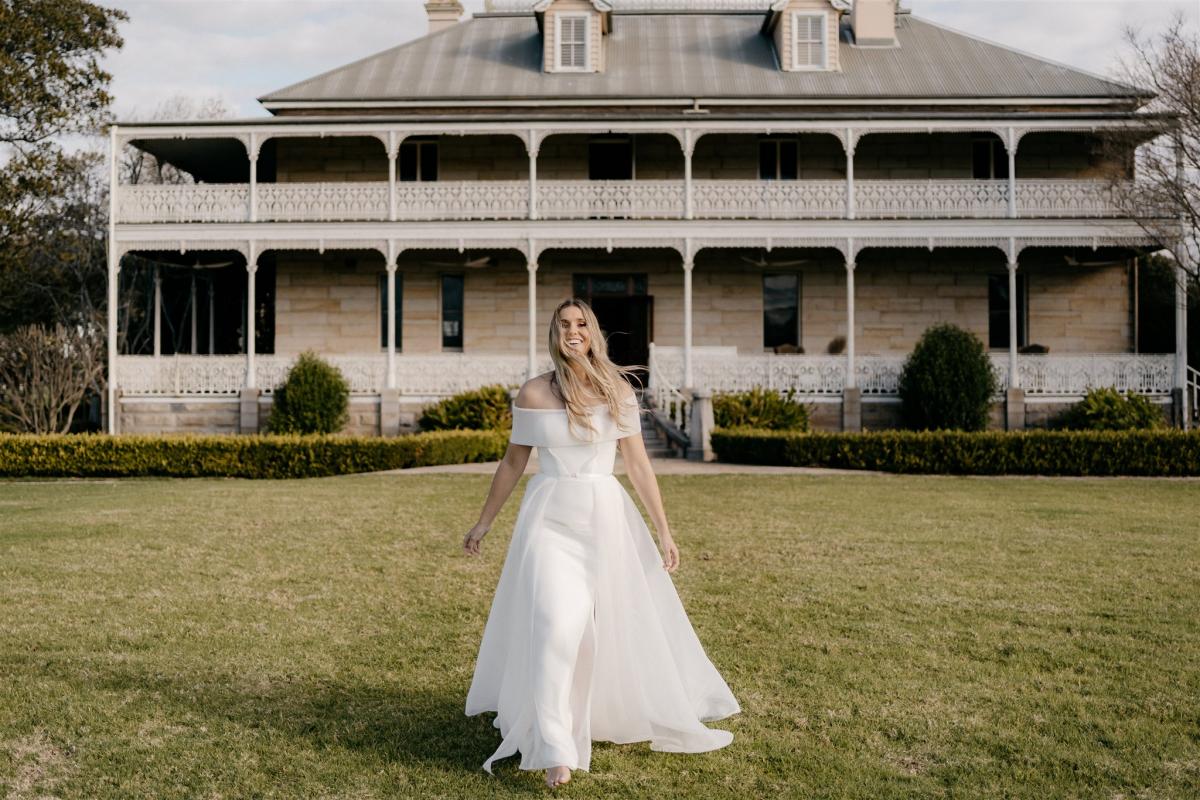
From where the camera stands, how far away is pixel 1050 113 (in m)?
23.0

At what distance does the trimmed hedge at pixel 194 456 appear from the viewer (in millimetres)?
17406

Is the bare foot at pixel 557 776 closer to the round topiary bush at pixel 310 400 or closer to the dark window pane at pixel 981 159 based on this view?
the round topiary bush at pixel 310 400

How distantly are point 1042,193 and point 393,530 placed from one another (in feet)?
57.1

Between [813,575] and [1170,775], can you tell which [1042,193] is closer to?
[813,575]

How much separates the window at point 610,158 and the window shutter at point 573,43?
205 centimetres

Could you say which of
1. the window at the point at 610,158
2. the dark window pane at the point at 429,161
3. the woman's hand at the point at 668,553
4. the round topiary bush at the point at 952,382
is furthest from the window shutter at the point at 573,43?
the woman's hand at the point at 668,553

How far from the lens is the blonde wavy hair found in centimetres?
452

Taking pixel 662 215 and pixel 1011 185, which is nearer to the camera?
pixel 1011 185

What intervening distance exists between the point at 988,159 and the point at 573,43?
10000mm

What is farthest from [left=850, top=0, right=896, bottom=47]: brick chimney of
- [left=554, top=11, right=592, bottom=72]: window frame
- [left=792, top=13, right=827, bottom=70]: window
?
[left=554, top=11, right=592, bottom=72]: window frame

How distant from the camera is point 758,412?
20.4 metres

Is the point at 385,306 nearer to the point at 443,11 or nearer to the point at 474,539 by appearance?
the point at 443,11

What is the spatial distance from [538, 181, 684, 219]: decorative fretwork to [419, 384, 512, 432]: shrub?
13.5 feet

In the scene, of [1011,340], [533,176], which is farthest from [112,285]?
[1011,340]
